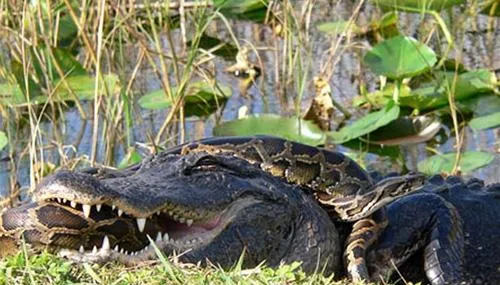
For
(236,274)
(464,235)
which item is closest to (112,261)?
(236,274)

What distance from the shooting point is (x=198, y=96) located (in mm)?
9227

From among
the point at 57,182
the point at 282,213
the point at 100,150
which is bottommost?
the point at 100,150

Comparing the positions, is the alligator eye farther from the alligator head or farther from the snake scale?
the snake scale

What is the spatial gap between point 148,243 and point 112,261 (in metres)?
0.23

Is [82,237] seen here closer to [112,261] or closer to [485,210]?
[112,261]

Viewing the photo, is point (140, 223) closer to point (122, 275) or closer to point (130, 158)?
point (122, 275)

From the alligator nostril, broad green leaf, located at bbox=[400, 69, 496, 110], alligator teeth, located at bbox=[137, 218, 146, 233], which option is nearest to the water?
broad green leaf, located at bbox=[400, 69, 496, 110]

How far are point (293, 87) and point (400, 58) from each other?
110 cm

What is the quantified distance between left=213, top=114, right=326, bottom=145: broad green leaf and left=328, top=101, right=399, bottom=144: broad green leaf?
0.13 meters

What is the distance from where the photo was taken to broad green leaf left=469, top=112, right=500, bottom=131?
867 centimetres

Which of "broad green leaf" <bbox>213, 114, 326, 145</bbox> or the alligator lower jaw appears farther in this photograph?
"broad green leaf" <bbox>213, 114, 326, 145</bbox>

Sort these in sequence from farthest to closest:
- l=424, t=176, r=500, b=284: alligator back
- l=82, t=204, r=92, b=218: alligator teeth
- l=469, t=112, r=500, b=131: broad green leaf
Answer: l=469, t=112, r=500, b=131: broad green leaf, l=424, t=176, r=500, b=284: alligator back, l=82, t=204, r=92, b=218: alligator teeth

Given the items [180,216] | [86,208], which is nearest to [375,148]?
[180,216]

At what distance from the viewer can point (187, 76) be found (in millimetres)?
7750
